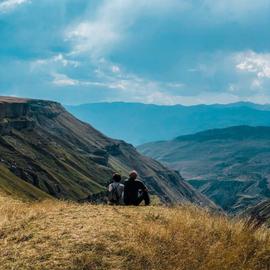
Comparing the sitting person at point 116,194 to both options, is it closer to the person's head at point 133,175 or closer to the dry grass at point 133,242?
the person's head at point 133,175

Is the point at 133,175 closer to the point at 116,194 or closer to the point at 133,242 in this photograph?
the point at 116,194

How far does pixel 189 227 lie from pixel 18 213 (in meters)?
8.38

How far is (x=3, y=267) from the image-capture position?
1473 cm

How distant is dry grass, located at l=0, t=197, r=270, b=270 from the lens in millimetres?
14695

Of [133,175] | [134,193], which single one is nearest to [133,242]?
[134,193]

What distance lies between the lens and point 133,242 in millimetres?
15758

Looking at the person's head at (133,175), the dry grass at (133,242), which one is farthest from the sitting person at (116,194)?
the dry grass at (133,242)

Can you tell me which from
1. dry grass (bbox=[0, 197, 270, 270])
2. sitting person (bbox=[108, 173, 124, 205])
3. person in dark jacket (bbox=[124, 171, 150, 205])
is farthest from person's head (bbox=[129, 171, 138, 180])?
dry grass (bbox=[0, 197, 270, 270])

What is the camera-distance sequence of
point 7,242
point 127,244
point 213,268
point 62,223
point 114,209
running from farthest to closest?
point 114,209 < point 62,223 < point 7,242 < point 127,244 < point 213,268

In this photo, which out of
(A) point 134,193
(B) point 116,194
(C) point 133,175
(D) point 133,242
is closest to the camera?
(D) point 133,242

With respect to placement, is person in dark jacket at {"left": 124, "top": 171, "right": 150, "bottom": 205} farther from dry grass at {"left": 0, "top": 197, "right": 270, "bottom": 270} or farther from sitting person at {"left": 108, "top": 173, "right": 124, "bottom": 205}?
dry grass at {"left": 0, "top": 197, "right": 270, "bottom": 270}

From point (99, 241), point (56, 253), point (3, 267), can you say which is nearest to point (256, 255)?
point (99, 241)

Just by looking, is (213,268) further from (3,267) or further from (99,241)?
(3,267)

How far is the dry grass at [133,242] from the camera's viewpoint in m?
14.7
